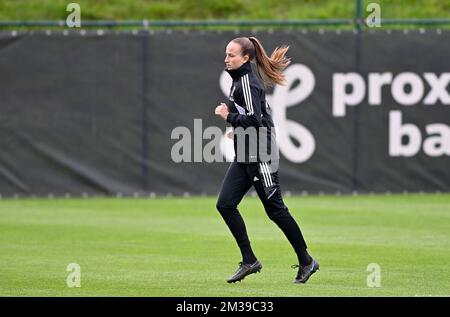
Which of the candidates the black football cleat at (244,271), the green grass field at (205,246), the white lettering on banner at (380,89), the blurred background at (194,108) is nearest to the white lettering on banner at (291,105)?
the blurred background at (194,108)

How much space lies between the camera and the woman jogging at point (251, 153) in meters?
10.3

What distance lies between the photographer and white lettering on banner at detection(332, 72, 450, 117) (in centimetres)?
2019

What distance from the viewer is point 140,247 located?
44.4 ft

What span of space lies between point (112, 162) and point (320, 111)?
3689 millimetres

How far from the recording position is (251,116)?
10219 mm

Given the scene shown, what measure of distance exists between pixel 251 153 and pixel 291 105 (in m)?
9.87

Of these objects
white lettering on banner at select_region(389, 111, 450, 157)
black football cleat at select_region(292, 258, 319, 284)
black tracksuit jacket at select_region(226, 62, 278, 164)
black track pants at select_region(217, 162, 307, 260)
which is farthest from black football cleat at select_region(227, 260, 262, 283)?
white lettering on banner at select_region(389, 111, 450, 157)

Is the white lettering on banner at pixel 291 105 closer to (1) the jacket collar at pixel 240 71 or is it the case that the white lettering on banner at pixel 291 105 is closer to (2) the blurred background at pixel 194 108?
(2) the blurred background at pixel 194 108

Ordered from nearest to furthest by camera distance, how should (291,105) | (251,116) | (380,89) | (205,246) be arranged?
(251,116), (205,246), (291,105), (380,89)

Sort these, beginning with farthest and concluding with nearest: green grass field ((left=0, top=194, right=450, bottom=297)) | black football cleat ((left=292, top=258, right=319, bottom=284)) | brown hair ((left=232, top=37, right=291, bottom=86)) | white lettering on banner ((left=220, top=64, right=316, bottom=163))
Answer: white lettering on banner ((left=220, top=64, right=316, bottom=163)) < brown hair ((left=232, top=37, right=291, bottom=86)) < black football cleat ((left=292, top=258, right=319, bottom=284)) < green grass field ((left=0, top=194, right=450, bottom=297))

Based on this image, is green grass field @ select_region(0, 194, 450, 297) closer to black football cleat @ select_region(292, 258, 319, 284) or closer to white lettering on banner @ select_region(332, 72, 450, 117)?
black football cleat @ select_region(292, 258, 319, 284)

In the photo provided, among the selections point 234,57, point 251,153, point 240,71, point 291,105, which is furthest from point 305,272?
point 291,105

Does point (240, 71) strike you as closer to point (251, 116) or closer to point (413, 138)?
point (251, 116)

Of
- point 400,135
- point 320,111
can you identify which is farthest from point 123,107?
point 400,135
